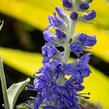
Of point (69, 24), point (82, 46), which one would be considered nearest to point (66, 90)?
point (82, 46)

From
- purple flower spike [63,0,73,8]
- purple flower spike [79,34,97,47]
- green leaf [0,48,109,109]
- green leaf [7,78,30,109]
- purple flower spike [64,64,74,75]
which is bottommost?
→ green leaf [0,48,109,109]

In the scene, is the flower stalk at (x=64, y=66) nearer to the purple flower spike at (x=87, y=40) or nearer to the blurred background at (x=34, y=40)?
the purple flower spike at (x=87, y=40)

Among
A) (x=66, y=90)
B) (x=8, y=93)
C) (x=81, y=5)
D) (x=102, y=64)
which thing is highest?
(x=81, y=5)

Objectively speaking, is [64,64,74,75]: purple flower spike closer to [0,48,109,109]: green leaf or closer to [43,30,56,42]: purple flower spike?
[43,30,56,42]: purple flower spike

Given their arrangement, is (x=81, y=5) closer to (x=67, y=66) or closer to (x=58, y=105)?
(x=67, y=66)

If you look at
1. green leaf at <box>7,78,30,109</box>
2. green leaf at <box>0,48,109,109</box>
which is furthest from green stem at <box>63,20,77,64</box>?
green leaf at <box>0,48,109,109</box>

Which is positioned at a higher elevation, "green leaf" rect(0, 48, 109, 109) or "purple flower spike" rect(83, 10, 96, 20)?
"purple flower spike" rect(83, 10, 96, 20)

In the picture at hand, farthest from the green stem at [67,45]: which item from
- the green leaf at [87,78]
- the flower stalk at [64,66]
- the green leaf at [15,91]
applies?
the green leaf at [87,78]

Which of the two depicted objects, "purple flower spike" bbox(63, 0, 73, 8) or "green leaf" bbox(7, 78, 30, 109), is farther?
"green leaf" bbox(7, 78, 30, 109)
